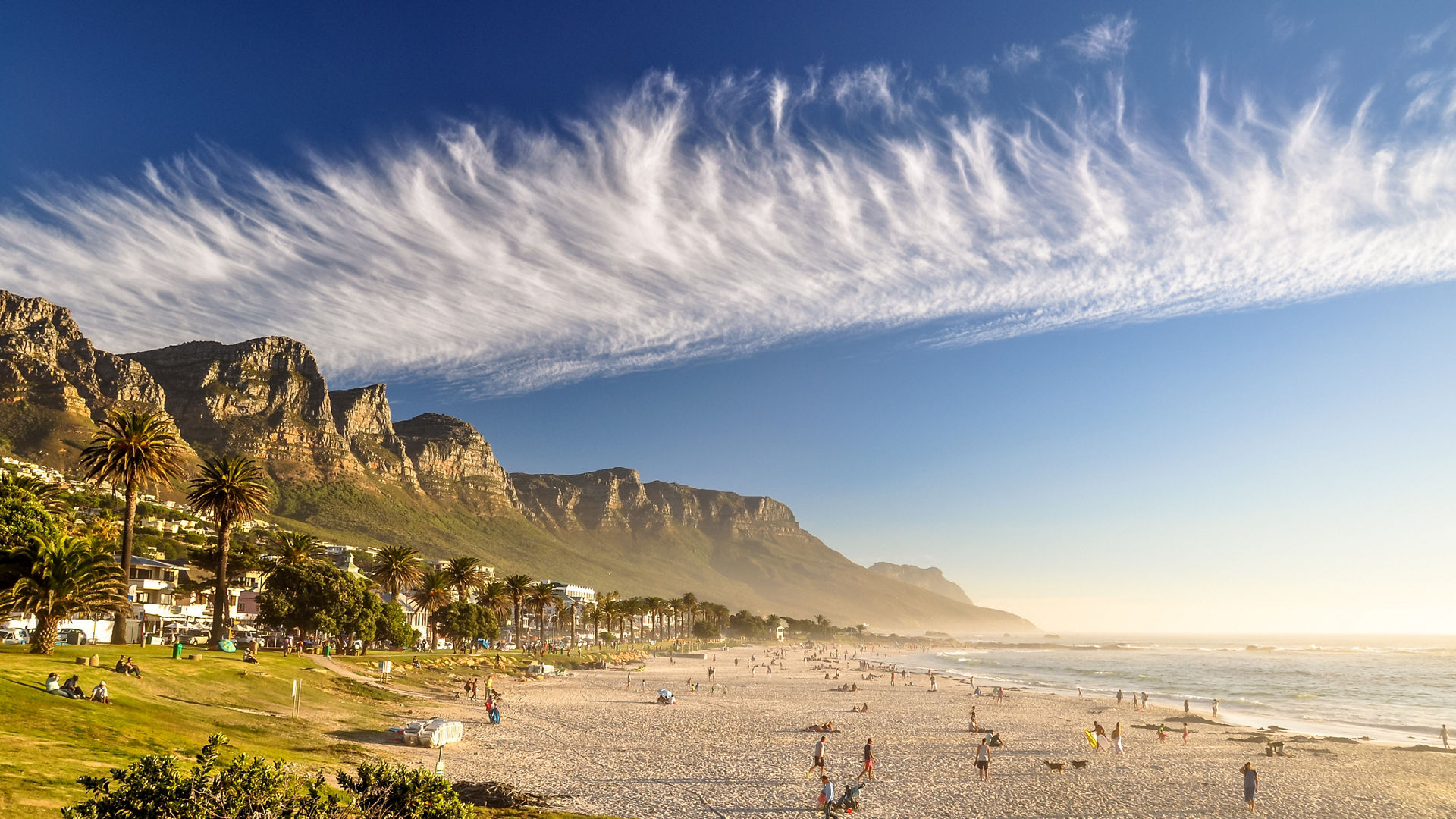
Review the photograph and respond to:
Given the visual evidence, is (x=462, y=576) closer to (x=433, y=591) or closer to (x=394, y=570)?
(x=433, y=591)

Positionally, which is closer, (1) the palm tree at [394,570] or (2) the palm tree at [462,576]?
(1) the palm tree at [394,570]

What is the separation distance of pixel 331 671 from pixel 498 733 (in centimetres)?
1783

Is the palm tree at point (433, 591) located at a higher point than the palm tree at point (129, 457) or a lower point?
lower

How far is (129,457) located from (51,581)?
13.7 meters

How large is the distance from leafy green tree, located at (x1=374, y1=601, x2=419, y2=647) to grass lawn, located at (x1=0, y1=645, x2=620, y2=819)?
1130 inches

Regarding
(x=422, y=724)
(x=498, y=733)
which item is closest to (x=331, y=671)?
(x=498, y=733)

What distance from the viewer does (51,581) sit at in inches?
1438

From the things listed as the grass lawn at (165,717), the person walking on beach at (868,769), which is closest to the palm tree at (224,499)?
the grass lawn at (165,717)

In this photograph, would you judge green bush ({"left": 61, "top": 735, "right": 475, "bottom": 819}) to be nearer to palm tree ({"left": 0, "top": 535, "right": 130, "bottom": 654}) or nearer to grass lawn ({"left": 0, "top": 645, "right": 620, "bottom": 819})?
grass lawn ({"left": 0, "top": 645, "right": 620, "bottom": 819})

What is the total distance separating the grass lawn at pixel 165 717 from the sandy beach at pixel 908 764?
5722 mm

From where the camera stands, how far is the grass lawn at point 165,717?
794 inches

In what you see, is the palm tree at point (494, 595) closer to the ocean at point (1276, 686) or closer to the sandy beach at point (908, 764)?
the sandy beach at point (908, 764)

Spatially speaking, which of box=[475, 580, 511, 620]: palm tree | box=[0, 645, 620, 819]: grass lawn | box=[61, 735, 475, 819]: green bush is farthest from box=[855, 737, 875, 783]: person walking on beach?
box=[475, 580, 511, 620]: palm tree

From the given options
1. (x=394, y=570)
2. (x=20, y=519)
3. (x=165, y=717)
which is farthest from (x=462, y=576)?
(x=165, y=717)
